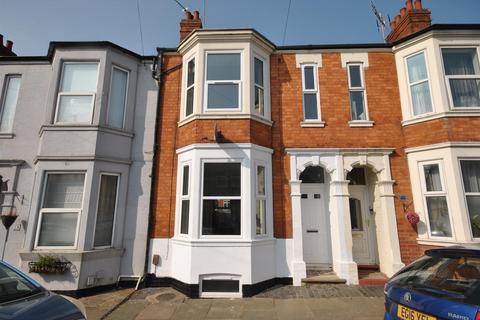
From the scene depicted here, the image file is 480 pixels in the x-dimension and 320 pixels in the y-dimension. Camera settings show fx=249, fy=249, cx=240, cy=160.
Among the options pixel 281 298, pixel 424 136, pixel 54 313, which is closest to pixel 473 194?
pixel 424 136

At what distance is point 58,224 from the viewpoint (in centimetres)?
650

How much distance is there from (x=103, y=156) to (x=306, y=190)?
600 cm

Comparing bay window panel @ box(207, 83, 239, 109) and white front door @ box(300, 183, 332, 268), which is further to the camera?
white front door @ box(300, 183, 332, 268)

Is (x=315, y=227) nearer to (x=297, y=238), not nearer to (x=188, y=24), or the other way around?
(x=297, y=238)

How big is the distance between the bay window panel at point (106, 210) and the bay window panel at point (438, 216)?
8.66 metres

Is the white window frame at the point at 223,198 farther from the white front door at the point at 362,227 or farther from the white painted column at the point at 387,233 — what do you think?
the white painted column at the point at 387,233

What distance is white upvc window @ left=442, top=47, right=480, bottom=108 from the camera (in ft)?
22.9

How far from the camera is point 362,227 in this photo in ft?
25.5

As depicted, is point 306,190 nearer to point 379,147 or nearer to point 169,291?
point 379,147

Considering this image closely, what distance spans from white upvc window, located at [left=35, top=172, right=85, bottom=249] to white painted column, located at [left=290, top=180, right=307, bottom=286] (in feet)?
18.6

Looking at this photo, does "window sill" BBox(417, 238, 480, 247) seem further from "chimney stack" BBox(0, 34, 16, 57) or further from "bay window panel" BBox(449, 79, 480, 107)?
"chimney stack" BBox(0, 34, 16, 57)

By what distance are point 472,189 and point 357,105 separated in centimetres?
364

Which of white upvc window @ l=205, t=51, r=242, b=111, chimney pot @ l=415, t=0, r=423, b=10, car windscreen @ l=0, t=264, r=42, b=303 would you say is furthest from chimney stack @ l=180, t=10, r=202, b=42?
car windscreen @ l=0, t=264, r=42, b=303

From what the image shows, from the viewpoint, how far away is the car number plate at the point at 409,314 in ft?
8.23
